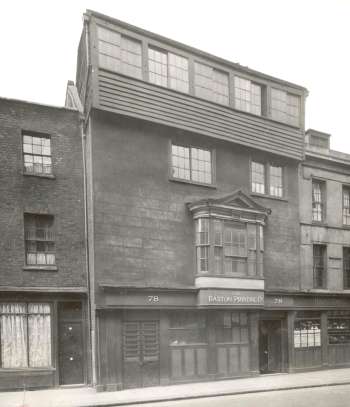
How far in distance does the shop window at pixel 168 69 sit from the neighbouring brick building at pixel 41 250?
356 cm

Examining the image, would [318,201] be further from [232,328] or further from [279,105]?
[232,328]

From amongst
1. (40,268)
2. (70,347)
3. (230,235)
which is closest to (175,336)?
(70,347)

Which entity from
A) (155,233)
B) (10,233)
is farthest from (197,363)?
(10,233)

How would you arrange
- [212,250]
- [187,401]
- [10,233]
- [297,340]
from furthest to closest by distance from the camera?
1. [297,340]
2. [212,250]
3. [10,233]
4. [187,401]

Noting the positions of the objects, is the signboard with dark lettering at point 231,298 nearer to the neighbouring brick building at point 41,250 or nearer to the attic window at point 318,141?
the neighbouring brick building at point 41,250

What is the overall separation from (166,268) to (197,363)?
11.6ft

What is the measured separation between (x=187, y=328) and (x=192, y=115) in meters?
7.74

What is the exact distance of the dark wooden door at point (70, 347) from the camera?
1677 cm

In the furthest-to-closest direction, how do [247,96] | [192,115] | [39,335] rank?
[247,96] → [192,115] → [39,335]

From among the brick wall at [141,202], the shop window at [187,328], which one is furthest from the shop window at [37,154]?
the shop window at [187,328]

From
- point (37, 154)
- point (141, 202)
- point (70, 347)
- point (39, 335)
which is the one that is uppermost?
point (37, 154)

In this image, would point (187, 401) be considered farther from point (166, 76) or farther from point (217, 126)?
point (166, 76)

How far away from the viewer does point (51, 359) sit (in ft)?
54.3

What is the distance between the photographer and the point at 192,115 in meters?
18.1
